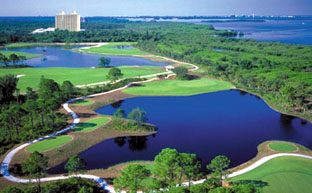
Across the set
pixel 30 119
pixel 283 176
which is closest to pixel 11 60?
pixel 30 119

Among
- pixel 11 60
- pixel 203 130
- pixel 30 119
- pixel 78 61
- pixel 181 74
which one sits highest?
pixel 11 60

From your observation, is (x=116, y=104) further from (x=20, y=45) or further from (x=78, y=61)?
(x=20, y=45)

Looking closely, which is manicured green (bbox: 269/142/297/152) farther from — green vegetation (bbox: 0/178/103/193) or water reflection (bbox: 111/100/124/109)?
water reflection (bbox: 111/100/124/109)

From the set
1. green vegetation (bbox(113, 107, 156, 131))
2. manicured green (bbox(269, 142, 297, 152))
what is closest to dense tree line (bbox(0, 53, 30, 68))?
green vegetation (bbox(113, 107, 156, 131))

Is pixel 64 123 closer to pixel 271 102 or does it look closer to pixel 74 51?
pixel 271 102

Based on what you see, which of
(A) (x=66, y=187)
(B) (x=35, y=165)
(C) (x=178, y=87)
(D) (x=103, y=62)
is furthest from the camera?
(D) (x=103, y=62)

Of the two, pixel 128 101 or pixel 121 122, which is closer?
pixel 121 122

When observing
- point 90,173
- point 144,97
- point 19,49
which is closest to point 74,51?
point 19,49

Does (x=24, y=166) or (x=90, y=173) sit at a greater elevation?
(x=24, y=166)
